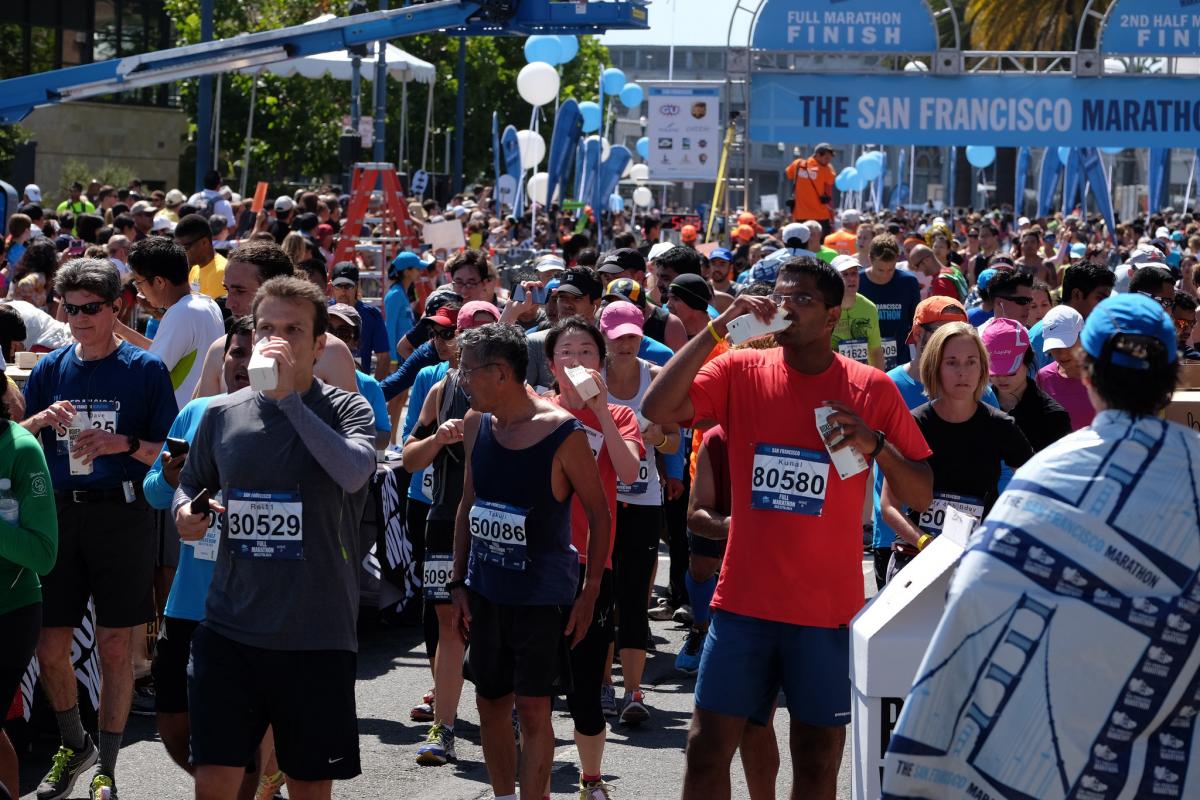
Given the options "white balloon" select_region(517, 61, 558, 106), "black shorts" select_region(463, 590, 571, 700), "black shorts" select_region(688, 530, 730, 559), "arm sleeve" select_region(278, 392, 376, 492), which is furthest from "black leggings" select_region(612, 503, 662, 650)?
"white balloon" select_region(517, 61, 558, 106)

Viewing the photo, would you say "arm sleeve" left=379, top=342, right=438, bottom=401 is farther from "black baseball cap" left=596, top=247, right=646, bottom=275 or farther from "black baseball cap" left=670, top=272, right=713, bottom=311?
"black baseball cap" left=596, top=247, right=646, bottom=275

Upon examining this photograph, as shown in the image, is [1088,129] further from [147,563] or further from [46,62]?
[46,62]

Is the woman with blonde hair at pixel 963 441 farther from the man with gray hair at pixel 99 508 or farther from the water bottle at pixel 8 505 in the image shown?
the water bottle at pixel 8 505

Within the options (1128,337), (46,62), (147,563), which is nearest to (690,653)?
(147,563)

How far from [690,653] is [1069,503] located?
5.28 meters

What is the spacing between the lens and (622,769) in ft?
22.3

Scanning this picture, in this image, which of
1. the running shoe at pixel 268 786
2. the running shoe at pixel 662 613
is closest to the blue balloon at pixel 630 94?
the running shoe at pixel 662 613

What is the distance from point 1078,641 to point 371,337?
8977 millimetres

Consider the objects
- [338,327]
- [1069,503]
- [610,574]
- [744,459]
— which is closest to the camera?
[1069,503]

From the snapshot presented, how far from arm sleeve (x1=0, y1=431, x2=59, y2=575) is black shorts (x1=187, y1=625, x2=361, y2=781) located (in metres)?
0.73

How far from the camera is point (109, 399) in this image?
20.7 feet

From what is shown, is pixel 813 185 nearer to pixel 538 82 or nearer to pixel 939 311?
pixel 538 82

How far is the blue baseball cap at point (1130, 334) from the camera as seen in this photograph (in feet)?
11.1

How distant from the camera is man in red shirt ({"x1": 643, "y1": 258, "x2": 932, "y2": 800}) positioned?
484cm
